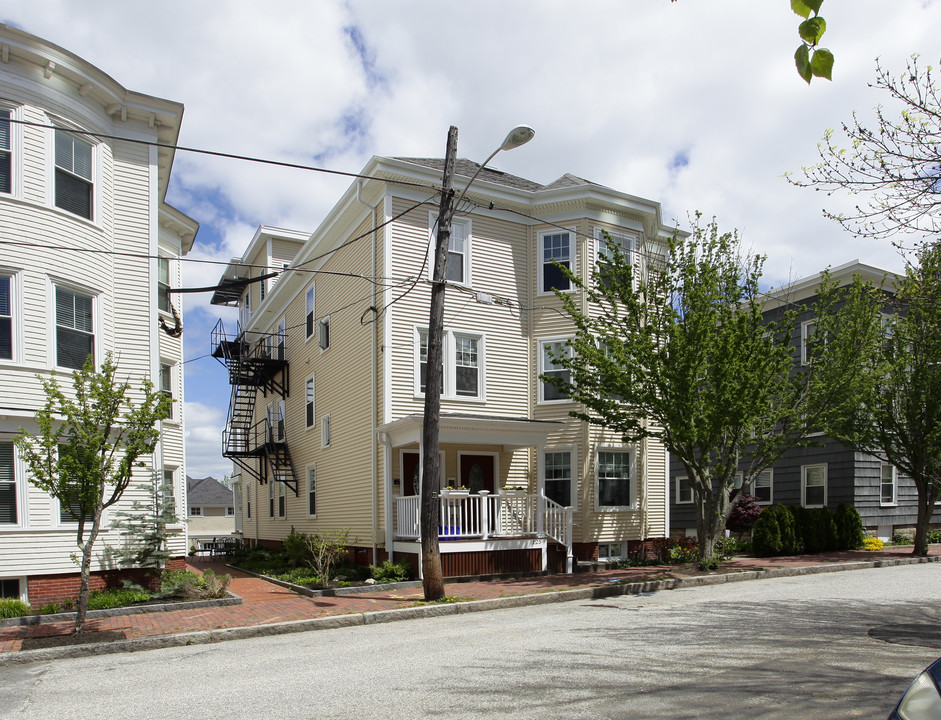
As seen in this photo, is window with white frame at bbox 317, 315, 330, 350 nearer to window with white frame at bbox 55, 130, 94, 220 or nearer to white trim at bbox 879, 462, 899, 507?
window with white frame at bbox 55, 130, 94, 220

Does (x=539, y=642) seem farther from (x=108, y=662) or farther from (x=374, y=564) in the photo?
(x=374, y=564)

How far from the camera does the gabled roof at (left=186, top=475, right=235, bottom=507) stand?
60406 mm

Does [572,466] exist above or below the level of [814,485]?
above

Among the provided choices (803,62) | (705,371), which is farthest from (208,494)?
(803,62)

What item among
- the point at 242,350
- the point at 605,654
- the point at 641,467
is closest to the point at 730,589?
the point at 641,467

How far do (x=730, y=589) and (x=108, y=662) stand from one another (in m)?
10.7

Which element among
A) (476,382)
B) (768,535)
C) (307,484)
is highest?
(476,382)

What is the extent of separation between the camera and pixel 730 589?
48.2 feet

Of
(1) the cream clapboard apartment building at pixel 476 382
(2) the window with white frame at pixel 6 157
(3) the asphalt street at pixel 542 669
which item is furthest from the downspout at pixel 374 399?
(2) the window with white frame at pixel 6 157

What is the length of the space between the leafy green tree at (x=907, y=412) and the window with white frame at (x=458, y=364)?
8763 millimetres

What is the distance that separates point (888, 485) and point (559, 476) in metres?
13.3

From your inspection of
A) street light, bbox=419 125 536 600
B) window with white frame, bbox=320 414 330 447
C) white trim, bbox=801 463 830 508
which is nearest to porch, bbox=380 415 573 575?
street light, bbox=419 125 536 600

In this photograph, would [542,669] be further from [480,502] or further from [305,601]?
[480,502]

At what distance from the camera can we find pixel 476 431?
58.3 ft
